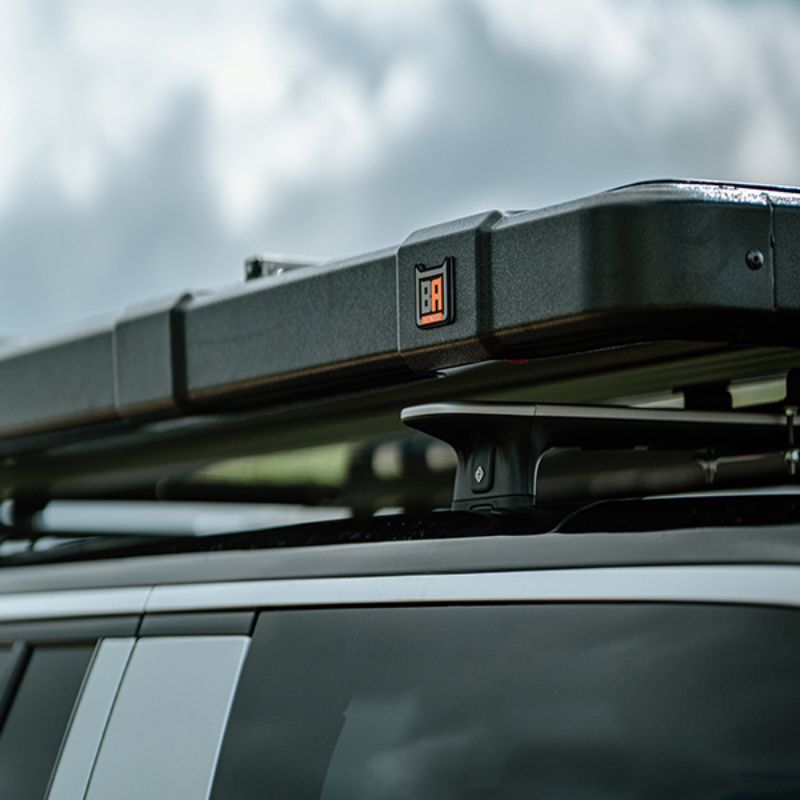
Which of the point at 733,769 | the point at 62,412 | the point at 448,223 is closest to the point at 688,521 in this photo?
the point at 733,769

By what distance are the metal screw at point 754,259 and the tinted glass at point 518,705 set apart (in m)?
0.44

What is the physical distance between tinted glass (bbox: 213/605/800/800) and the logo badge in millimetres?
387

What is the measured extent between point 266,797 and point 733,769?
2.23ft

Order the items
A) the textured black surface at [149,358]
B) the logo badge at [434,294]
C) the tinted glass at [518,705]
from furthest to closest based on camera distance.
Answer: the textured black surface at [149,358]
the logo badge at [434,294]
the tinted glass at [518,705]

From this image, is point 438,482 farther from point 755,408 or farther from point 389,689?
point 389,689

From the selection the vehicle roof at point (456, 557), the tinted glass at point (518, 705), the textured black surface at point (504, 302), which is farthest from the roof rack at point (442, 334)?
the tinted glass at point (518, 705)

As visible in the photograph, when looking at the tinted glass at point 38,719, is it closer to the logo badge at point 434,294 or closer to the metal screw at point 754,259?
the logo badge at point 434,294

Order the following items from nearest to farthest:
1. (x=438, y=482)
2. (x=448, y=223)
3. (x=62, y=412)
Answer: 1. (x=448, y=223)
2. (x=62, y=412)
3. (x=438, y=482)

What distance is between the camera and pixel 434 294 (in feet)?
7.07

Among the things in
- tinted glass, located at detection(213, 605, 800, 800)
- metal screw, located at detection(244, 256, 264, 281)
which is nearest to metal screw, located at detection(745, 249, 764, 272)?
tinted glass, located at detection(213, 605, 800, 800)

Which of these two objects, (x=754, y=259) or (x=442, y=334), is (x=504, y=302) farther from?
(x=754, y=259)

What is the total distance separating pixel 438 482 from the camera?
3.71 meters

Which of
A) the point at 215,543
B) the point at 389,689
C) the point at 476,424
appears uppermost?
the point at 476,424

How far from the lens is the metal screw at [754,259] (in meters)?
1.93
